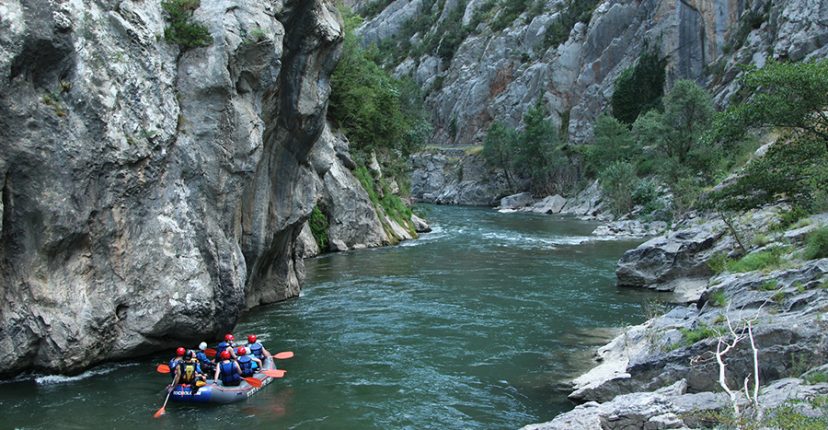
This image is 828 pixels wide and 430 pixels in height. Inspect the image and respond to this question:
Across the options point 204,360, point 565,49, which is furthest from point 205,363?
point 565,49

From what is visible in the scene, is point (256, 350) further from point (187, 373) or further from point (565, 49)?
point (565, 49)

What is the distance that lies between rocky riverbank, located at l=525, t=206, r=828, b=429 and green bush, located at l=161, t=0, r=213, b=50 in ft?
40.5

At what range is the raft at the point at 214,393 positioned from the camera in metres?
13.2

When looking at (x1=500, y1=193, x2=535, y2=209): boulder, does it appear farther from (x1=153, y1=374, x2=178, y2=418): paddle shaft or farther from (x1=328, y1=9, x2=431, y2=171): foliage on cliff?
(x1=153, y1=374, x2=178, y2=418): paddle shaft

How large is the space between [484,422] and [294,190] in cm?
1286

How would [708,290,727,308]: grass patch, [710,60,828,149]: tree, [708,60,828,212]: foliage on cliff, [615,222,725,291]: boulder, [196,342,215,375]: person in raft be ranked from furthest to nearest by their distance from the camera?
[615,222,725,291]: boulder → [708,60,828,212]: foliage on cliff → [710,60,828,149]: tree → [708,290,727,308]: grass patch → [196,342,215,375]: person in raft

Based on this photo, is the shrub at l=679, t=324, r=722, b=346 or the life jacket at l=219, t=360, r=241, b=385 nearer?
the shrub at l=679, t=324, r=722, b=346

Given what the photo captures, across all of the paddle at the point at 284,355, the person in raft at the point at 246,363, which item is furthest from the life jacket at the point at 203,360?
the paddle at the point at 284,355

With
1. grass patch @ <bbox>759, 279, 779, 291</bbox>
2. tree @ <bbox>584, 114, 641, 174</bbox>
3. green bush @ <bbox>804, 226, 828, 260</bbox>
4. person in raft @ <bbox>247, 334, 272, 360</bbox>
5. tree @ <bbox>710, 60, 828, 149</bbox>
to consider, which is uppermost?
tree @ <bbox>584, 114, 641, 174</bbox>

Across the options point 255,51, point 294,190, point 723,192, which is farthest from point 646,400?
point 294,190

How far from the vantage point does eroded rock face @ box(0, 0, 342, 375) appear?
13.1 m

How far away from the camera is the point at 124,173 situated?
14.6 metres

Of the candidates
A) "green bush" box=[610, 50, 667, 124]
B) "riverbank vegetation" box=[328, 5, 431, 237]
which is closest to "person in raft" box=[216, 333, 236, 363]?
"riverbank vegetation" box=[328, 5, 431, 237]

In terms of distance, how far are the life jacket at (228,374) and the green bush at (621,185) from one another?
48.2m
